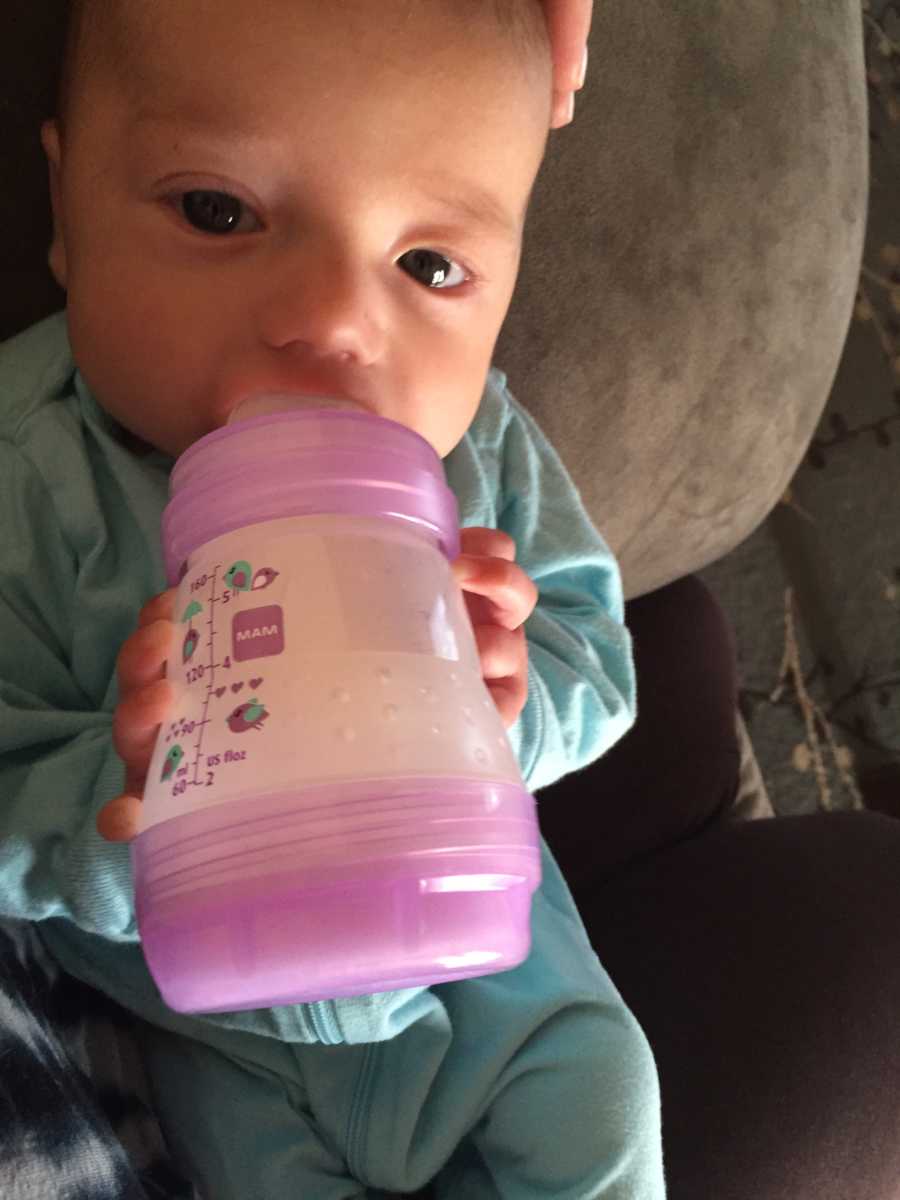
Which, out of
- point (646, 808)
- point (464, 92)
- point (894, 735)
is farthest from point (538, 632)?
point (894, 735)

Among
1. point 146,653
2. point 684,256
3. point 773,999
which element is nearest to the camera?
point 146,653

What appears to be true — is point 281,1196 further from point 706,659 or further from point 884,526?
point 884,526

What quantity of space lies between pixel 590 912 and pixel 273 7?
77cm

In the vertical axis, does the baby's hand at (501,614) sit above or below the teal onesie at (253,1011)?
above

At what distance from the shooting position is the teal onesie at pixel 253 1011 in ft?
2.19

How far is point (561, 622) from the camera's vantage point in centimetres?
91

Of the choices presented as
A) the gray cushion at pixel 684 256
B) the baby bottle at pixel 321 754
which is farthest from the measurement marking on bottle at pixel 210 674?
the gray cushion at pixel 684 256

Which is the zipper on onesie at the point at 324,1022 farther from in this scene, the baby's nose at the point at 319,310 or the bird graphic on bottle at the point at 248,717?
the baby's nose at the point at 319,310

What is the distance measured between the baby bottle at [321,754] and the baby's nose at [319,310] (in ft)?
0.37

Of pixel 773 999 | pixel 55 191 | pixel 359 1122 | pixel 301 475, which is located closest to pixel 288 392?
pixel 301 475

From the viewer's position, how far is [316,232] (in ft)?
2.11

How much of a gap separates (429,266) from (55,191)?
1.08 feet

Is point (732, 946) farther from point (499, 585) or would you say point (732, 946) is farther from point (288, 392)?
point (288, 392)

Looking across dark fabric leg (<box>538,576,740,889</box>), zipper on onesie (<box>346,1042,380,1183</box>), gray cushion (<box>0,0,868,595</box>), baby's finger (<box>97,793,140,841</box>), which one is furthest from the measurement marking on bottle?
dark fabric leg (<box>538,576,740,889</box>)
